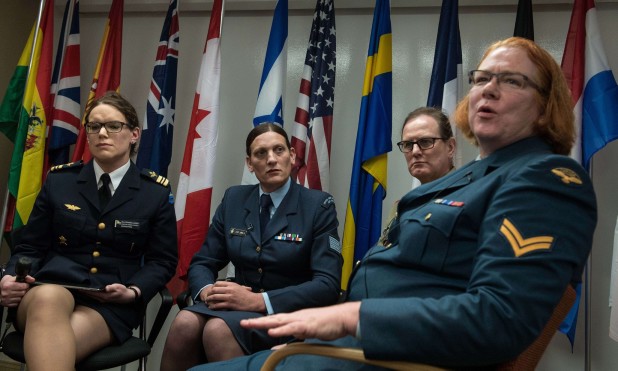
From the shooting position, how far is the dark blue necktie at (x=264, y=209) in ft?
7.80

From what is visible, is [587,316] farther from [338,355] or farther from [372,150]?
[338,355]

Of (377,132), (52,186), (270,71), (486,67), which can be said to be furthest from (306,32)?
(486,67)

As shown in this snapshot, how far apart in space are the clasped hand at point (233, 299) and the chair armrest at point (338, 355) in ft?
3.09

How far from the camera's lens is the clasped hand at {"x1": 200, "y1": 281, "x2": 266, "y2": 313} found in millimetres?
2064

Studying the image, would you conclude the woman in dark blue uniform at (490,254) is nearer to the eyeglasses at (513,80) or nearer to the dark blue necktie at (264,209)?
the eyeglasses at (513,80)

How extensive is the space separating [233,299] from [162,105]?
1769 mm

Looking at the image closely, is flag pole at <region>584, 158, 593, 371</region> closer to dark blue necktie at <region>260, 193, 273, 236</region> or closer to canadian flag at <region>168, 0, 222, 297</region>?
dark blue necktie at <region>260, 193, 273, 236</region>

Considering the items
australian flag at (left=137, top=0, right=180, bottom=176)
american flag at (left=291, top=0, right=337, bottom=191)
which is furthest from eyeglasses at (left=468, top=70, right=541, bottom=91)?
australian flag at (left=137, top=0, right=180, bottom=176)

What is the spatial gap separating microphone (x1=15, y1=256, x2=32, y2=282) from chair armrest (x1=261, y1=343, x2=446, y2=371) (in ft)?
4.01

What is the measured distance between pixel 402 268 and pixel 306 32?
8.70 ft

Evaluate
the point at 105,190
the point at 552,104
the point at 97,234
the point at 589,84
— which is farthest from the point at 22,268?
the point at 589,84

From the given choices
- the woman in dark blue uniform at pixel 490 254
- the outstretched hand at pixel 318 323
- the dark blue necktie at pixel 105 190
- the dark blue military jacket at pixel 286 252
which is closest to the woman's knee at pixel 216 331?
the dark blue military jacket at pixel 286 252

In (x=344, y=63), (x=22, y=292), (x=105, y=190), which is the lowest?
(x=22, y=292)

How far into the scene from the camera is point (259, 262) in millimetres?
2268
